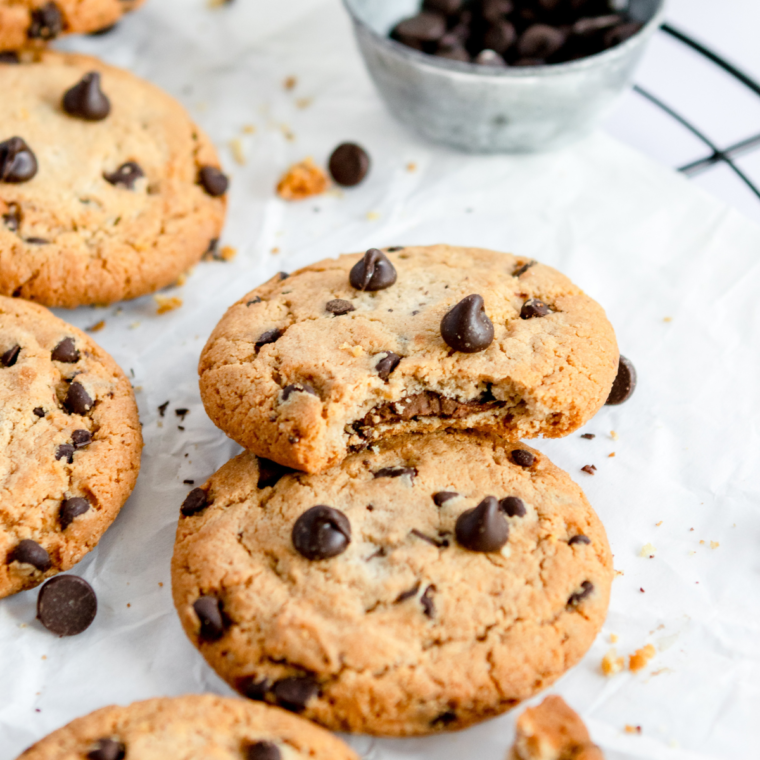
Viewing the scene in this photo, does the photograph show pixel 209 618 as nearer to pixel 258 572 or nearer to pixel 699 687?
pixel 258 572

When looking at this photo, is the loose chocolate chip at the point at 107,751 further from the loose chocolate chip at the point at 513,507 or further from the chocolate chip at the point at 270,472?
the loose chocolate chip at the point at 513,507

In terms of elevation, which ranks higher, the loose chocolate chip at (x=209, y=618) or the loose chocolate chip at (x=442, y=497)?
the loose chocolate chip at (x=442, y=497)

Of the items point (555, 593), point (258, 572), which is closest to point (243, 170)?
point (258, 572)

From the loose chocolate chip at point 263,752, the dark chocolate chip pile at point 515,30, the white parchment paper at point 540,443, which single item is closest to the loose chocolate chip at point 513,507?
the white parchment paper at point 540,443

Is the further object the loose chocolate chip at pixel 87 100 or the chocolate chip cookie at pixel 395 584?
the loose chocolate chip at pixel 87 100

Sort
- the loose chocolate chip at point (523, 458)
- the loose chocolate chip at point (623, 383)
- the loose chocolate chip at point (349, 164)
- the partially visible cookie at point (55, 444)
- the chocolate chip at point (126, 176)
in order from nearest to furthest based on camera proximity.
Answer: the partially visible cookie at point (55, 444) → the loose chocolate chip at point (523, 458) → the loose chocolate chip at point (623, 383) → the chocolate chip at point (126, 176) → the loose chocolate chip at point (349, 164)

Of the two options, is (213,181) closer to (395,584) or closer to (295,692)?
(395,584)
